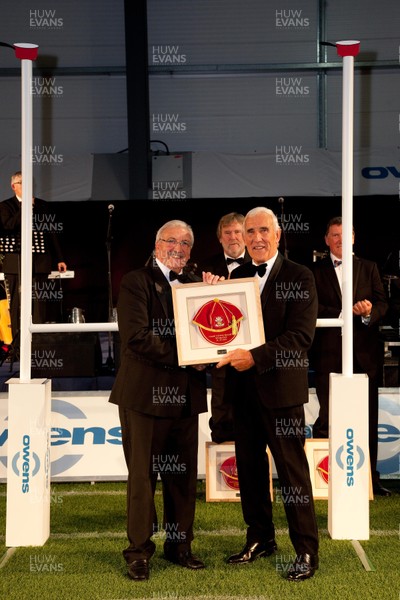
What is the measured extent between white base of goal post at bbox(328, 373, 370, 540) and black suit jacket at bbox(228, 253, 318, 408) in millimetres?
524

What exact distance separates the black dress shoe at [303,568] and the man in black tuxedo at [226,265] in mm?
1692

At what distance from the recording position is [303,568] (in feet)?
12.8

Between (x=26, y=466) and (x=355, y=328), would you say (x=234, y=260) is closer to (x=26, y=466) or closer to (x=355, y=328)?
(x=355, y=328)

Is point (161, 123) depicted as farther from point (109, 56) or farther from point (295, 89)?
point (295, 89)

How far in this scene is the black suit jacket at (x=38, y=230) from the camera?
7.96 meters

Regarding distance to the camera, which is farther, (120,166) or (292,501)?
(120,166)

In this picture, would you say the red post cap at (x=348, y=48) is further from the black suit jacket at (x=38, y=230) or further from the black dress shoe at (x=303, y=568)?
the black suit jacket at (x=38, y=230)

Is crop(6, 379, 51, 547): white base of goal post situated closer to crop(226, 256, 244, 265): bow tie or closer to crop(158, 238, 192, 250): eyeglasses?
crop(158, 238, 192, 250): eyeglasses

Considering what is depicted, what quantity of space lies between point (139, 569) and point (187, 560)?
0.31 meters

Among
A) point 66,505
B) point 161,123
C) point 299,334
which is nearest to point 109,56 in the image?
point 161,123

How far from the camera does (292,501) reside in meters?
3.91

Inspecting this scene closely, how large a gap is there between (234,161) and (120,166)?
A: 178 cm

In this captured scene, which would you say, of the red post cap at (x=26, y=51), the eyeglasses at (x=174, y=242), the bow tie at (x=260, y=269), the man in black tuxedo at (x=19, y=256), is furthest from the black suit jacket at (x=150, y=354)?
the man in black tuxedo at (x=19, y=256)

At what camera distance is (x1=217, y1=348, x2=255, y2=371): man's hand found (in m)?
3.88
